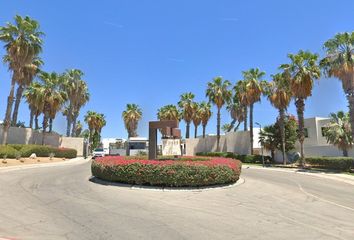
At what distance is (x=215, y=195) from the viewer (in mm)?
15055

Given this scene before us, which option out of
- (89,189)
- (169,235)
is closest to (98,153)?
(89,189)

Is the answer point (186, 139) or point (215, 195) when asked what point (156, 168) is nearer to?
Answer: point (215, 195)

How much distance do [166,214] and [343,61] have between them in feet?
90.1

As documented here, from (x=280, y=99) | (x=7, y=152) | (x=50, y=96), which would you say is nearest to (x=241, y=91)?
(x=280, y=99)

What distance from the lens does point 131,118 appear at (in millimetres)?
77250

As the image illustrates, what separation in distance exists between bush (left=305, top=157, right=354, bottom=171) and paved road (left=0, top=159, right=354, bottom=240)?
18.6 meters

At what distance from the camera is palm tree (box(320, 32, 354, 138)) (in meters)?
31.1

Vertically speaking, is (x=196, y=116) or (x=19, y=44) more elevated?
(x=19, y=44)

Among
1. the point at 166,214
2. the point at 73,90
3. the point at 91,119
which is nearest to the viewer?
the point at 166,214

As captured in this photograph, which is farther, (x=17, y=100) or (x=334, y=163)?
(x=17, y=100)

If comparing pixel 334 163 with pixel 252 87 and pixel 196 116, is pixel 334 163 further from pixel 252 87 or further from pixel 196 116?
pixel 196 116

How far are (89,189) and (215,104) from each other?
42098 millimetres

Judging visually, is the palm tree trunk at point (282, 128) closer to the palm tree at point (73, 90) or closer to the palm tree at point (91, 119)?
the palm tree at point (73, 90)

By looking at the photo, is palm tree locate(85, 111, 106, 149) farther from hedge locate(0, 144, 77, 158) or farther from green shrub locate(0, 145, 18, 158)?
green shrub locate(0, 145, 18, 158)
